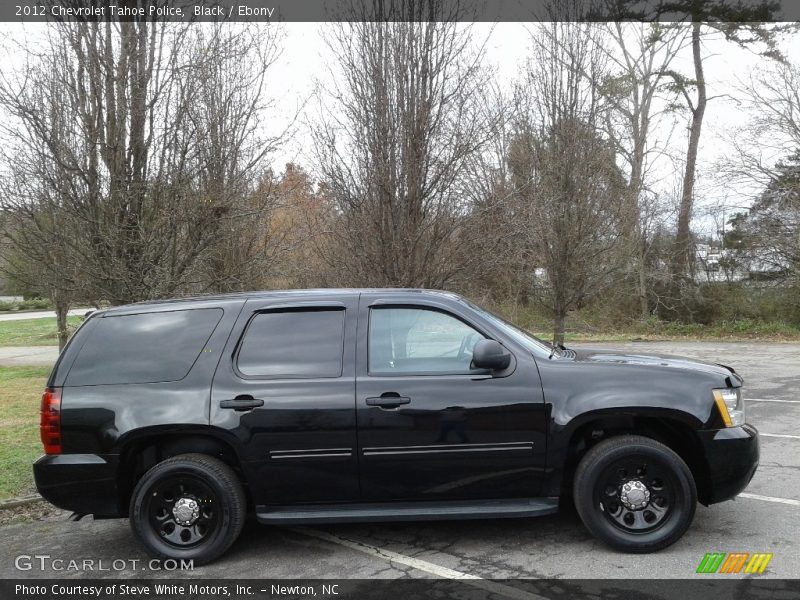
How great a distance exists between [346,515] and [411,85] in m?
6.75

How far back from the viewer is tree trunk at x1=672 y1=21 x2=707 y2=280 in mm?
23672

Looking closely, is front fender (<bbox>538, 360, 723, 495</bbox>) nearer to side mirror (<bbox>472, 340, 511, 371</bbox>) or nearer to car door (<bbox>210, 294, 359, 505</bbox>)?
side mirror (<bbox>472, 340, 511, 371</bbox>)

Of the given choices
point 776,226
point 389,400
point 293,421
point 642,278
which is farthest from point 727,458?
point 776,226

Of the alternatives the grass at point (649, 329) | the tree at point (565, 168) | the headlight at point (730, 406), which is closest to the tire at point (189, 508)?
the headlight at point (730, 406)

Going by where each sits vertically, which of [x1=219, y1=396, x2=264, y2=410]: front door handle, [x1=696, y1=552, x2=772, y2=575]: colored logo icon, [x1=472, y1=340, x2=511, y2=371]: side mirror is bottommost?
[x1=696, y1=552, x2=772, y2=575]: colored logo icon

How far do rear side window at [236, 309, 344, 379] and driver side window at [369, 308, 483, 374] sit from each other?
0.26m

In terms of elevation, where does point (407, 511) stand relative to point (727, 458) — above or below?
below

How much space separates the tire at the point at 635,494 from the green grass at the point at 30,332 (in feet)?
53.6

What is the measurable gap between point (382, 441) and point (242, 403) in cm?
94

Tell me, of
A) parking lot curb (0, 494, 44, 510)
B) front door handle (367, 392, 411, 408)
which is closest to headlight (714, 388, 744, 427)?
front door handle (367, 392, 411, 408)

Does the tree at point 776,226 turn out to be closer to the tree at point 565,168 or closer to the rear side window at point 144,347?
the tree at point 565,168

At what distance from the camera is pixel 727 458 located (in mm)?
4180

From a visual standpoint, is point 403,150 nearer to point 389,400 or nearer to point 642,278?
Result: point 389,400

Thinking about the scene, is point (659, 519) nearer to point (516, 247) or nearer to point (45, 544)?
point (45, 544)
